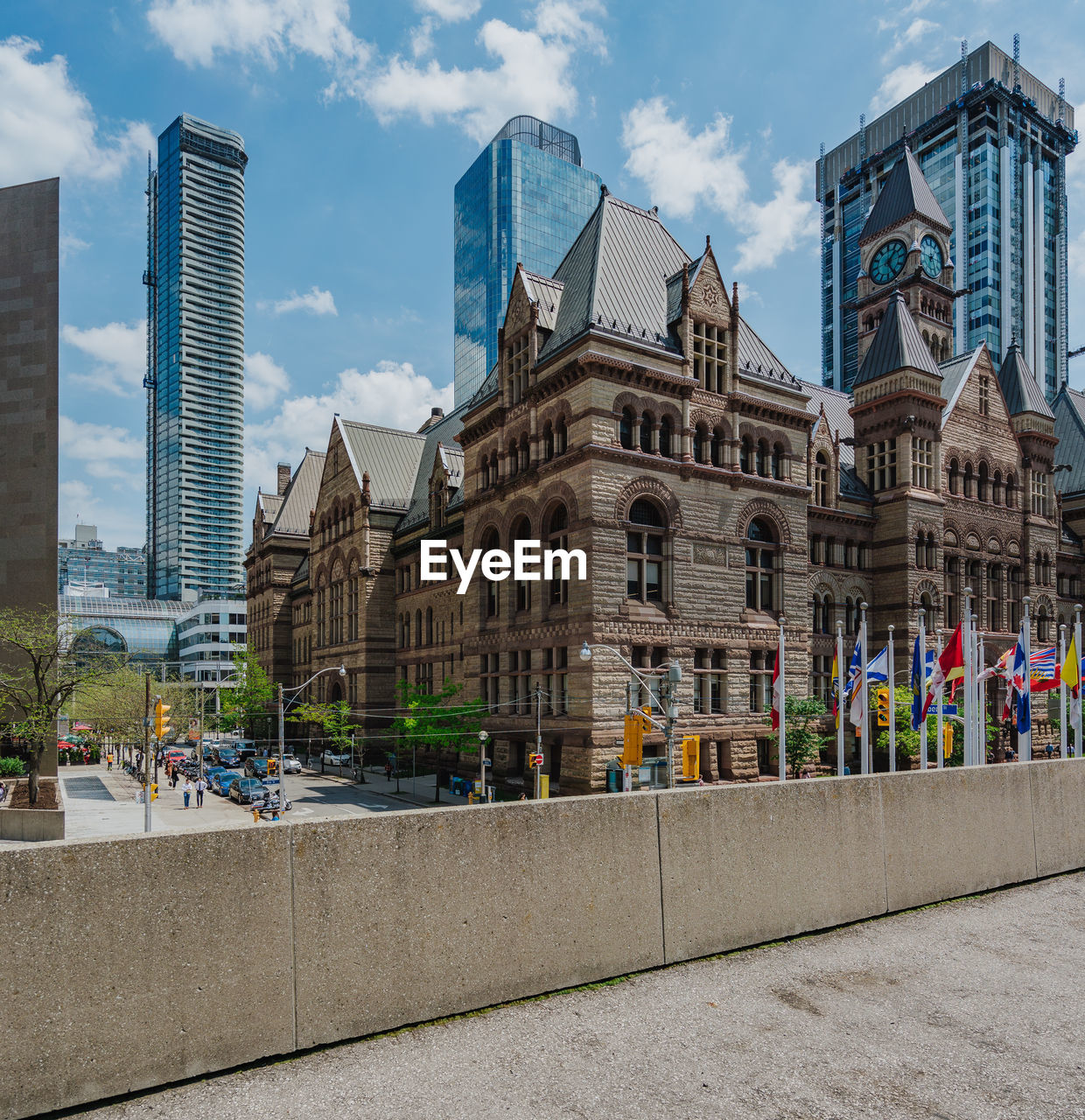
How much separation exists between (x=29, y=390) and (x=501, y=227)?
424 ft

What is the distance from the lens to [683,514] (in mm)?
37312

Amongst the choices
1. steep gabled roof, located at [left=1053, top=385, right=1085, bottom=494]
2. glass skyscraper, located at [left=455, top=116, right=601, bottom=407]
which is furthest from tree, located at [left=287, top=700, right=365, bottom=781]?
glass skyscraper, located at [left=455, top=116, right=601, bottom=407]

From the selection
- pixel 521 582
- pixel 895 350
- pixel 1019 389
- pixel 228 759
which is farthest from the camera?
pixel 228 759

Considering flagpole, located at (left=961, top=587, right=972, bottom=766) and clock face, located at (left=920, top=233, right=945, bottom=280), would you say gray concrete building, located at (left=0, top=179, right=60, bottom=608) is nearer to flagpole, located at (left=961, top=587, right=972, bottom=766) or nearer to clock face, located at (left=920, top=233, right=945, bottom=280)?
flagpole, located at (left=961, top=587, right=972, bottom=766)

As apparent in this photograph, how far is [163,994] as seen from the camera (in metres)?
5.55

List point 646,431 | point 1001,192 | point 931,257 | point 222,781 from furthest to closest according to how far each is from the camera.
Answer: point 1001,192
point 931,257
point 222,781
point 646,431

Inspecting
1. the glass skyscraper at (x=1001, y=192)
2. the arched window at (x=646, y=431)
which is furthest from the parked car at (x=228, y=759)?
the glass skyscraper at (x=1001, y=192)

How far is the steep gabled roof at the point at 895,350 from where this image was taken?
4922 centimetres

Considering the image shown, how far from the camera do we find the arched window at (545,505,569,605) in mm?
36906

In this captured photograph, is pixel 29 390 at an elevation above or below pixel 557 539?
above

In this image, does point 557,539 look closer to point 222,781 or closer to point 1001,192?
point 222,781

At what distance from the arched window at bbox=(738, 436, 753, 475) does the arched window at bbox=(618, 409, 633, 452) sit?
670 centimetres

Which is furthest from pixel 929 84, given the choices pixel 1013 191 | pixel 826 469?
pixel 826 469

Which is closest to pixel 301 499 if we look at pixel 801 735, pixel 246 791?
pixel 246 791
